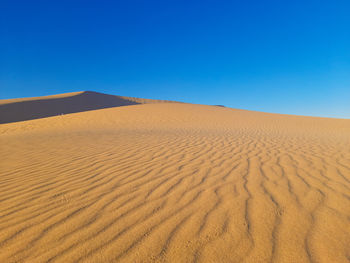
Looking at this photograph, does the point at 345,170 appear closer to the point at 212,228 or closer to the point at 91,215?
the point at 212,228

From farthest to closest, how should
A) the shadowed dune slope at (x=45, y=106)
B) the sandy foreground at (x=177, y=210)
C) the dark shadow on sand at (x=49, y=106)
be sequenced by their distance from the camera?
the shadowed dune slope at (x=45, y=106) → the dark shadow on sand at (x=49, y=106) → the sandy foreground at (x=177, y=210)

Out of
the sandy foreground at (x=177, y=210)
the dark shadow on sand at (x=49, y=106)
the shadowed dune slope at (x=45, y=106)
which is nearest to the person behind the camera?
the sandy foreground at (x=177, y=210)

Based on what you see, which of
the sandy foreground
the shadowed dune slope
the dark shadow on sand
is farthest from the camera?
the shadowed dune slope

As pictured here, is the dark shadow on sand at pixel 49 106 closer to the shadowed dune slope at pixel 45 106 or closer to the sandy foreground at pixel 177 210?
the shadowed dune slope at pixel 45 106

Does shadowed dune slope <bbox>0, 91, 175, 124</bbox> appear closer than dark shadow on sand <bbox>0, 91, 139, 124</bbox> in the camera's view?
No

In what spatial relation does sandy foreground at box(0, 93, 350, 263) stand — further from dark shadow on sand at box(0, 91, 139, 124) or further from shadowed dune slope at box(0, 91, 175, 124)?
shadowed dune slope at box(0, 91, 175, 124)

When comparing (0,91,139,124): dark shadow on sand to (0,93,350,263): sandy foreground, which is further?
(0,91,139,124): dark shadow on sand

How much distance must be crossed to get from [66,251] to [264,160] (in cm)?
396

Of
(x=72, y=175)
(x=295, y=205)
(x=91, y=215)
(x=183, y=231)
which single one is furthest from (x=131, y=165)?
(x=295, y=205)

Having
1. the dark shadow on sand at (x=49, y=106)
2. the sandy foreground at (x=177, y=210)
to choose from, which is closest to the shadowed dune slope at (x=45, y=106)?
the dark shadow on sand at (x=49, y=106)

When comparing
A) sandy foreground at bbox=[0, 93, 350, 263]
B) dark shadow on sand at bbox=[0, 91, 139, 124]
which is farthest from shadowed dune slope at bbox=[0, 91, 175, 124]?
sandy foreground at bbox=[0, 93, 350, 263]

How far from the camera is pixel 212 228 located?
80.2 inches

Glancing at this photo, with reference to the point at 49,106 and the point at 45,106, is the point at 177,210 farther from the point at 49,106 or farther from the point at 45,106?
the point at 49,106

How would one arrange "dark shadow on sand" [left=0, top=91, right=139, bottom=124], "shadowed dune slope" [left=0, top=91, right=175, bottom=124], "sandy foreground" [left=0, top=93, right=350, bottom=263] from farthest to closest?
"shadowed dune slope" [left=0, top=91, right=175, bottom=124] < "dark shadow on sand" [left=0, top=91, right=139, bottom=124] < "sandy foreground" [left=0, top=93, right=350, bottom=263]
